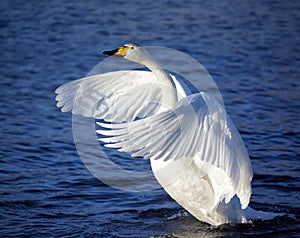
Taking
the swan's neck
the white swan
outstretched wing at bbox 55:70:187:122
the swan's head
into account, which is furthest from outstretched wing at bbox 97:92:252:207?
the swan's head

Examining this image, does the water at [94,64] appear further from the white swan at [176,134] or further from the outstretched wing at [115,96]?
the outstretched wing at [115,96]

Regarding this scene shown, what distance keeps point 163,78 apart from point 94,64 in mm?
6553

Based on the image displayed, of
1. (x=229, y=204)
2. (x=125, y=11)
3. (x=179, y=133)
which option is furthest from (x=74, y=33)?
(x=179, y=133)

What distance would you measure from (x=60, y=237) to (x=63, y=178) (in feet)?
5.70

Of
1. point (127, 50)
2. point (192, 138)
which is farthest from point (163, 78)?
point (192, 138)

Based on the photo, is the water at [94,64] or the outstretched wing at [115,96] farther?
the water at [94,64]

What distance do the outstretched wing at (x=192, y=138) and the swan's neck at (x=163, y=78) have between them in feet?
2.84

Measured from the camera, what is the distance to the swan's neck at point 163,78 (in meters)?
7.26

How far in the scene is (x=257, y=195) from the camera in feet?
28.8

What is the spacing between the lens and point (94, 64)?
45.3ft

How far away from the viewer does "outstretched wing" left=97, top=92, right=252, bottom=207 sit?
5777 mm

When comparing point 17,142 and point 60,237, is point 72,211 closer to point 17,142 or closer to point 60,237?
point 60,237

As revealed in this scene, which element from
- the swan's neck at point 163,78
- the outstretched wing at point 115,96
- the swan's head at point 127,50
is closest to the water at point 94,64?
the outstretched wing at point 115,96

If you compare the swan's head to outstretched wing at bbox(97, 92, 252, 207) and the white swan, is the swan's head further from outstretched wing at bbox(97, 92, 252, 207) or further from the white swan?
outstretched wing at bbox(97, 92, 252, 207)
